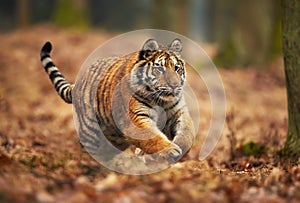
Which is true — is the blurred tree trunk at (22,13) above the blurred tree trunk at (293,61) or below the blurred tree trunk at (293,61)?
above

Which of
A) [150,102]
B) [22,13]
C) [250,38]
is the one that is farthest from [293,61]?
[22,13]

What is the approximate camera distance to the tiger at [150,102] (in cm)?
609

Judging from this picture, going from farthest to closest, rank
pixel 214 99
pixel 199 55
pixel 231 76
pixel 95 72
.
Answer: pixel 199 55, pixel 231 76, pixel 214 99, pixel 95 72

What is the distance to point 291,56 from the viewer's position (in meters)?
7.16

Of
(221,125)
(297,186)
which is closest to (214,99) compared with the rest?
(221,125)

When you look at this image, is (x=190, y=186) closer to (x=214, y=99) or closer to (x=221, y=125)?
(x=221, y=125)

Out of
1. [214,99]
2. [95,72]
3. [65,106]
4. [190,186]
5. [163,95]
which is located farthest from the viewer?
[214,99]

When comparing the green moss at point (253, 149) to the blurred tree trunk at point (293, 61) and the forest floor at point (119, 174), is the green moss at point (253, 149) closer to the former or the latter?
the forest floor at point (119, 174)

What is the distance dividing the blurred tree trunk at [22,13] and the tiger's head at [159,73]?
19.4m

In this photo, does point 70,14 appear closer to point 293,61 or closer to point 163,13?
point 163,13

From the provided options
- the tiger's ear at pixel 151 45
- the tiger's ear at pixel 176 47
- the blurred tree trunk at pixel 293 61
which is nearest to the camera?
the tiger's ear at pixel 151 45

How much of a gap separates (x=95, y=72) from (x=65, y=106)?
18.3 feet

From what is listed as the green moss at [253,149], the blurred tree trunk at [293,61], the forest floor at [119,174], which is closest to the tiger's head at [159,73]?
the forest floor at [119,174]

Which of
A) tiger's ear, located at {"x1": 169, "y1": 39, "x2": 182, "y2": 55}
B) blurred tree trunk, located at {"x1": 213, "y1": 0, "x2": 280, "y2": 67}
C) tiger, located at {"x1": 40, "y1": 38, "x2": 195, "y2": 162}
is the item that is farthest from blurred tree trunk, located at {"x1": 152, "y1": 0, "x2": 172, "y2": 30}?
tiger's ear, located at {"x1": 169, "y1": 39, "x2": 182, "y2": 55}
